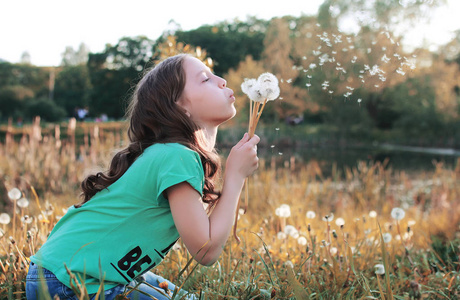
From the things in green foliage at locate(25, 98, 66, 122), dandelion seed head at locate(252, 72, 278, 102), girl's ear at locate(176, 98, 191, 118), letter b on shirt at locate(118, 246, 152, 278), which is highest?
dandelion seed head at locate(252, 72, 278, 102)

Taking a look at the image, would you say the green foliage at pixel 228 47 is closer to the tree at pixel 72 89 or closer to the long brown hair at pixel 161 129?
the long brown hair at pixel 161 129

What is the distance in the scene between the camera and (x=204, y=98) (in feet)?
4.92

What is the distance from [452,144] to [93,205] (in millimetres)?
23706

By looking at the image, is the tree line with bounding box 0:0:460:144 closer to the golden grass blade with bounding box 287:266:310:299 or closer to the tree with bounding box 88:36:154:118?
the tree with bounding box 88:36:154:118

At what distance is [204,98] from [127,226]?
53 centimetres

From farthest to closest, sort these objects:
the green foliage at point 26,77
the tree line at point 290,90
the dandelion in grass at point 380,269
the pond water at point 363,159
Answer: the green foliage at point 26,77
the tree line at point 290,90
the pond water at point 363,159
the dandelion in grass at point 380,269

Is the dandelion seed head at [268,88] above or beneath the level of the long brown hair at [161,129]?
above

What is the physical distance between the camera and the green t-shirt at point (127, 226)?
1.26 meters

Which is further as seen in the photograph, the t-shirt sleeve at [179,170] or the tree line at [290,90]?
the tree line at [290,90]

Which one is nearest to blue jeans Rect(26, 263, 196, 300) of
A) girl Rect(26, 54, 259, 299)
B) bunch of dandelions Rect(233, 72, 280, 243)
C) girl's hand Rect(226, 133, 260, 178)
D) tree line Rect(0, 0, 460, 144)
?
girl Rect(26, 54, 259, 299)

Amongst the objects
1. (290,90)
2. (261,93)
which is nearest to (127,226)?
(261,93)

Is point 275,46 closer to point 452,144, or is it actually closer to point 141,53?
point 141,53

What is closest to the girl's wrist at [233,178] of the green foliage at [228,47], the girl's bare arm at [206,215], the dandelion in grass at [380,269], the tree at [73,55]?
the girl's bare arm at [206,215]

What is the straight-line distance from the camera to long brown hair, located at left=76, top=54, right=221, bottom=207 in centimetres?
145
